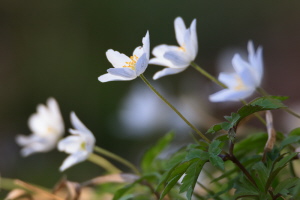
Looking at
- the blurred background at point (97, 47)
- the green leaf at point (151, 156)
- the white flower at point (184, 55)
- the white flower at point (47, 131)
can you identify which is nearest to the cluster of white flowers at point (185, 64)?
the white flower at point (184, 55)

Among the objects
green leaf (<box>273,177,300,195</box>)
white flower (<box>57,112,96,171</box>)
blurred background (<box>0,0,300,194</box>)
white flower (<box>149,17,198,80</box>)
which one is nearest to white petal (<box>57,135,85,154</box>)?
white flower (<box>57,112,96,171</box>)

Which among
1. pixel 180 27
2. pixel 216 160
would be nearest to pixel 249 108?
pixel 216 160

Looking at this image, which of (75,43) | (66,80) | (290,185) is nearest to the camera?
(290,185)

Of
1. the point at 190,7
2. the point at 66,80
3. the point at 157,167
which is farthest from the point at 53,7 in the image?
the point at 157,167

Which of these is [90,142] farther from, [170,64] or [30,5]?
[30,5]

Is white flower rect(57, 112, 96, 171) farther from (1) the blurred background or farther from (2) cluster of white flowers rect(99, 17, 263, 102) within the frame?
(1) the blurred background

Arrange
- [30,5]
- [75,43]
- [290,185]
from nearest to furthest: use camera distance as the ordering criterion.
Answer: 1. [290,185]
2. [75,43]
3. [30,5]

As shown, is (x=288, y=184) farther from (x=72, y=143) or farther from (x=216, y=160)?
(x=72, y=143)
